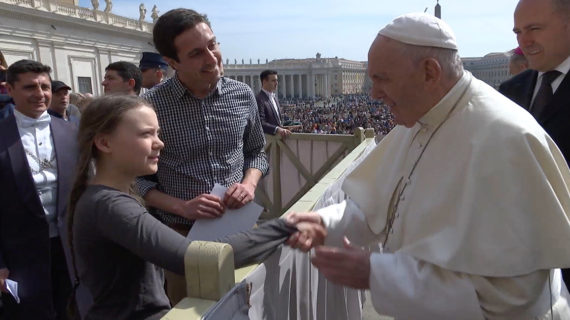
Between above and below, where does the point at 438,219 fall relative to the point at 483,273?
above

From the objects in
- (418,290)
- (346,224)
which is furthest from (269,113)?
(418,290)

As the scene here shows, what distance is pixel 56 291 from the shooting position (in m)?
2.96

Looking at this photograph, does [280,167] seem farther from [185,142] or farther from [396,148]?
[396,148]

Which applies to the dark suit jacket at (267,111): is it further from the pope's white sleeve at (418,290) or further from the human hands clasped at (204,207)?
the pope's white sleeve at (418,290)

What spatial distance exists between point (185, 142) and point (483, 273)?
5.19ft

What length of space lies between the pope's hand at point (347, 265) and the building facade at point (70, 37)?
90.8 feet

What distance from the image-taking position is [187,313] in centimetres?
118

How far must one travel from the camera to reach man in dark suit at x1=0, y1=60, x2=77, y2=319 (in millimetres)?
2719

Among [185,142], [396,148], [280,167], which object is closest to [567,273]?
[396,148]

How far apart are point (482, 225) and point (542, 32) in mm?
1517

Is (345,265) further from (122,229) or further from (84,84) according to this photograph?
(84,84)

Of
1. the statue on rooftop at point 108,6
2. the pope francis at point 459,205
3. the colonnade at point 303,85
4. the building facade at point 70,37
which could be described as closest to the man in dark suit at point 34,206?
the pope francis at point 459,205

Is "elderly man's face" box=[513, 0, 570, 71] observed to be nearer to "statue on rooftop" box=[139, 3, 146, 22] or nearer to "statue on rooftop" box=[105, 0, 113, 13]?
"statue on rooftop" box=[105, 0, 113, 13]

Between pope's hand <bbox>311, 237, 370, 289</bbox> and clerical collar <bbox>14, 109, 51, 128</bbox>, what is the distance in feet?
8.30
